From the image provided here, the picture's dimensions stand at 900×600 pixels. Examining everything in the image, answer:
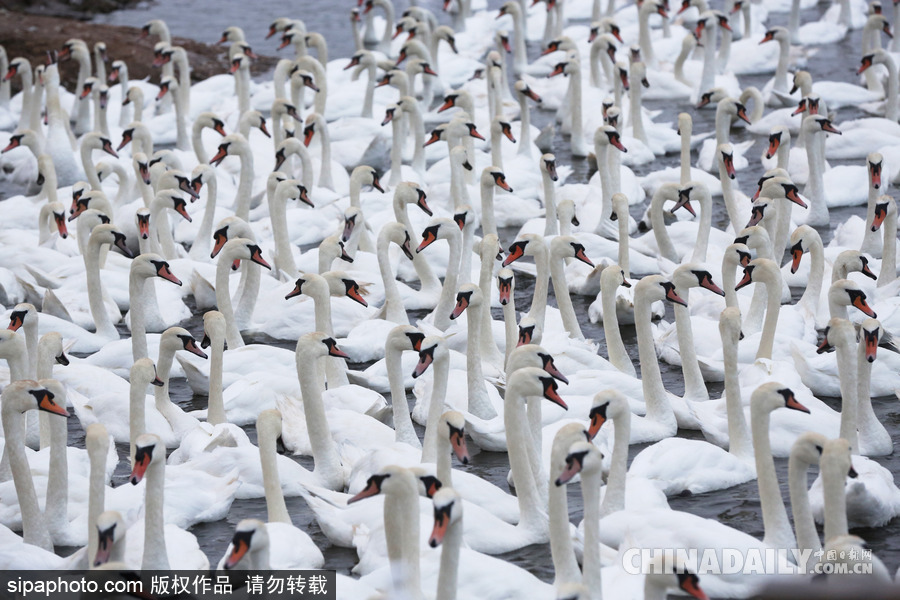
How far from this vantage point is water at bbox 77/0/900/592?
754cm

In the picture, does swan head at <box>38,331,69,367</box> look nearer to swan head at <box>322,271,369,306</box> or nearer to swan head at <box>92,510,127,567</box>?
swan head at <box>322,271,369,306</box>

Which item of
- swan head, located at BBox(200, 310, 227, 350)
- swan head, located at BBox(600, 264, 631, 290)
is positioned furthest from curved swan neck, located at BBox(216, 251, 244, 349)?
swan head, located at BBox(600, 264, 631, 290)

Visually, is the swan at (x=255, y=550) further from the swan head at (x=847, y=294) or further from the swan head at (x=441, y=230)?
the swan head at (x=847, y=294)

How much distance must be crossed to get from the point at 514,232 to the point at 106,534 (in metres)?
8.51

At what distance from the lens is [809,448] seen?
6.72 m

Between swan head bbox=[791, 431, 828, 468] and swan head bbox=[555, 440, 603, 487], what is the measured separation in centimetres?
114

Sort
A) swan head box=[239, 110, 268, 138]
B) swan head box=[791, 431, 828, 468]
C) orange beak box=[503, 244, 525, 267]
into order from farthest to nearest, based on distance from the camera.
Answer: swan head box=[239, 110, 268, 138] → orange beak box=[503, 244, 525, 267] → swan head box=[791, 431, 828, 468]

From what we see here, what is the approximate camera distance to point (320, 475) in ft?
27.1

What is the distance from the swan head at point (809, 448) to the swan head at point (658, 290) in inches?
96.4

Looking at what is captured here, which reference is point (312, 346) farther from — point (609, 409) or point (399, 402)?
point (609, 409)

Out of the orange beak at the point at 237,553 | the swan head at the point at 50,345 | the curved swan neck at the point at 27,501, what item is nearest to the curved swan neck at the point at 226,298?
the swan head at the point at 50,345

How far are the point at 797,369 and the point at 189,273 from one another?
5868mm

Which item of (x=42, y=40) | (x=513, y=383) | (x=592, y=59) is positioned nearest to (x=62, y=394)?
(x=513, y=383)

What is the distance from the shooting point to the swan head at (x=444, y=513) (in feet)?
19.7
